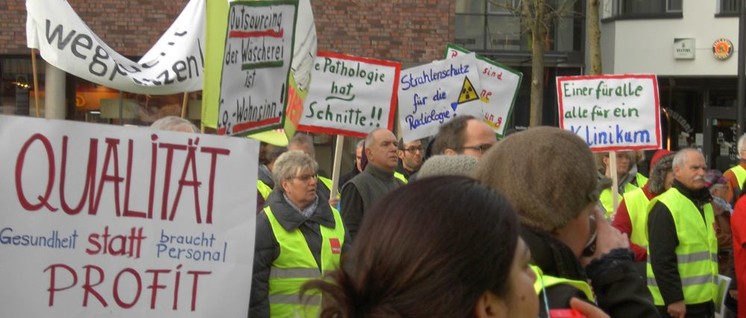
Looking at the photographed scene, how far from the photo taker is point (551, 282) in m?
2.86

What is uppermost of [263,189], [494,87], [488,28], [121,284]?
[488,28]

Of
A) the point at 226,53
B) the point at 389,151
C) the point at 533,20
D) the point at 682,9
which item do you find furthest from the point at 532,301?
the point at 682,9

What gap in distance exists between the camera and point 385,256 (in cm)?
218

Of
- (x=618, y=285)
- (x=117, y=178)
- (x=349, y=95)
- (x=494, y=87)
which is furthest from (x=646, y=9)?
(x=618, y=285)

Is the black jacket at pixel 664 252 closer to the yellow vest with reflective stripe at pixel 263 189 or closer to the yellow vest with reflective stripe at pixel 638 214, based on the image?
the yellow vest with reflective stripe at pixel 638 214

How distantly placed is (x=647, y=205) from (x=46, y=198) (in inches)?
203

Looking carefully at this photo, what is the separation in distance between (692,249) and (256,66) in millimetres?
3595

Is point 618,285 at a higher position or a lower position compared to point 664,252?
higher

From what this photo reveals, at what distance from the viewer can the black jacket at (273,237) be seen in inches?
250

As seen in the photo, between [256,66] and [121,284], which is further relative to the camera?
[256,66]

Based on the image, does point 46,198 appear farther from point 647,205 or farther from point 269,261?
point 647,205

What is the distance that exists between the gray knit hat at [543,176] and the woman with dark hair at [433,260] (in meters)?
0.80

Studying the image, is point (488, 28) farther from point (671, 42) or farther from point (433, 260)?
point (433, 260)

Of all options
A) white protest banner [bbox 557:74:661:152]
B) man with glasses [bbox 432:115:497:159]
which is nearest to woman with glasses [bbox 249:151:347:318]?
man with glasses [bbox 432:115:497:159]
